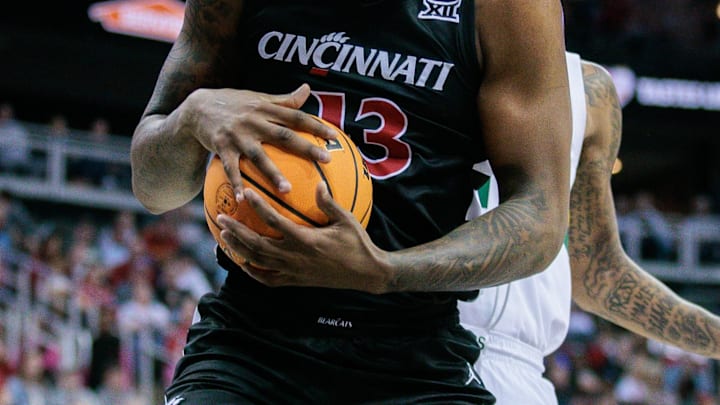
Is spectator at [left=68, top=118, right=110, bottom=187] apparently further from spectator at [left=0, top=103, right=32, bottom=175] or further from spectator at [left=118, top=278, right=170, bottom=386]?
spectator at [left=118, top=278, right=170, bottom=386]

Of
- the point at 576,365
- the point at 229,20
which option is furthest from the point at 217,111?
the point at 576,365

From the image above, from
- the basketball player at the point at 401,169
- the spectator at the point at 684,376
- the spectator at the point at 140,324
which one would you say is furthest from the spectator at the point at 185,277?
the basketball player at the point at 401,169

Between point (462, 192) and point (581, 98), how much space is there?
1.44 meters

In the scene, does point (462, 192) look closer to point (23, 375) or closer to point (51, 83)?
point (23, 375)

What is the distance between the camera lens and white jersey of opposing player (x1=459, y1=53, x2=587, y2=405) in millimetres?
3469

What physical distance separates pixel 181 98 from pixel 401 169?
0.65m

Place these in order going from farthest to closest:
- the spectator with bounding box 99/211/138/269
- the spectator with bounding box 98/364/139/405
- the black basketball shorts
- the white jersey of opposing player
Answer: the spectator with bounding box 99/211/138/269 < the spectator with bounding box 98/364/139/405 < the white jersey of opposing player < the black basketball shorts

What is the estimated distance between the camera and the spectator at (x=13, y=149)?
43.8ft

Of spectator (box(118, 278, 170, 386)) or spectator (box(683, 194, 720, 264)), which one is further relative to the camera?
spectator (box(683, 194, 720, 264))

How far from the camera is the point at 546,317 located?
3.68 meters

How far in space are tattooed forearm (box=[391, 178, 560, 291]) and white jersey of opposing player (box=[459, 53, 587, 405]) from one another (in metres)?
0.95

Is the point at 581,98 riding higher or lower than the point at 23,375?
higher

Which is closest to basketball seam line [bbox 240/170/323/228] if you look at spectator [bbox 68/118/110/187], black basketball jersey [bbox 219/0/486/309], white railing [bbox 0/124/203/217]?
black basketball jersey [bbox 219/0/486/309]

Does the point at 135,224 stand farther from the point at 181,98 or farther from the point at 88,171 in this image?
the point at 181,98
